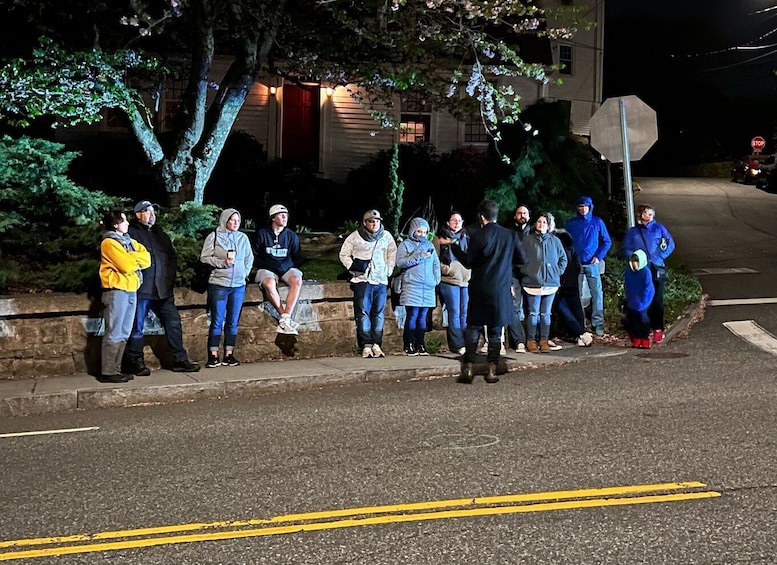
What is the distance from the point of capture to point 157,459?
7039mm

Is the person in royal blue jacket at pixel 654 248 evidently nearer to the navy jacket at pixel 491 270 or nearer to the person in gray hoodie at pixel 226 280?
the navy jacket at pixel 491 270

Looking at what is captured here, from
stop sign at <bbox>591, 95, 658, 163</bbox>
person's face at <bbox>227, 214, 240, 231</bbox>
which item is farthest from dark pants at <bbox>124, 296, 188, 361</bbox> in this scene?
stop sign at <bbox>591, 95, 658, 163</bbox>

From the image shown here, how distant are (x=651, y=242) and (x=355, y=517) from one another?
8242 mm

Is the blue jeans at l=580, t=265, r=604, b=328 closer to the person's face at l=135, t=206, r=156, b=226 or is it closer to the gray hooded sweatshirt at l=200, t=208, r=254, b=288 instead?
the gray hooded sweatshirt at l=200, t=208, r=254, b=288

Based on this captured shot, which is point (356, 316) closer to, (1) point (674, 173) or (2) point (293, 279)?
(2) point (293, 279)

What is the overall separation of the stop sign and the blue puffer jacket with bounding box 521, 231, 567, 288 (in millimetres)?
2788

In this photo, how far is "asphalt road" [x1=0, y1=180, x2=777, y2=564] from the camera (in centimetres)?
503

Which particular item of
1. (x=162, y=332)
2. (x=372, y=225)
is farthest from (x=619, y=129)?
(x=162, y=332)

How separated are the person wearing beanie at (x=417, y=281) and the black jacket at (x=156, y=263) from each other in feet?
9.28

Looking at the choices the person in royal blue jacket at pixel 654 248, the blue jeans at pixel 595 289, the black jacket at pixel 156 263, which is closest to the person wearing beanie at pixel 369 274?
the black jacket at pixel 156 263

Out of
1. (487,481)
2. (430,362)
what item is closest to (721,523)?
(487,481)

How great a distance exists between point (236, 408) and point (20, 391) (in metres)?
2.26

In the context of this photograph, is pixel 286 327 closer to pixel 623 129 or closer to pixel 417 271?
pixel 417 271

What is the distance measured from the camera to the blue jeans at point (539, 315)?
12.1 metres
